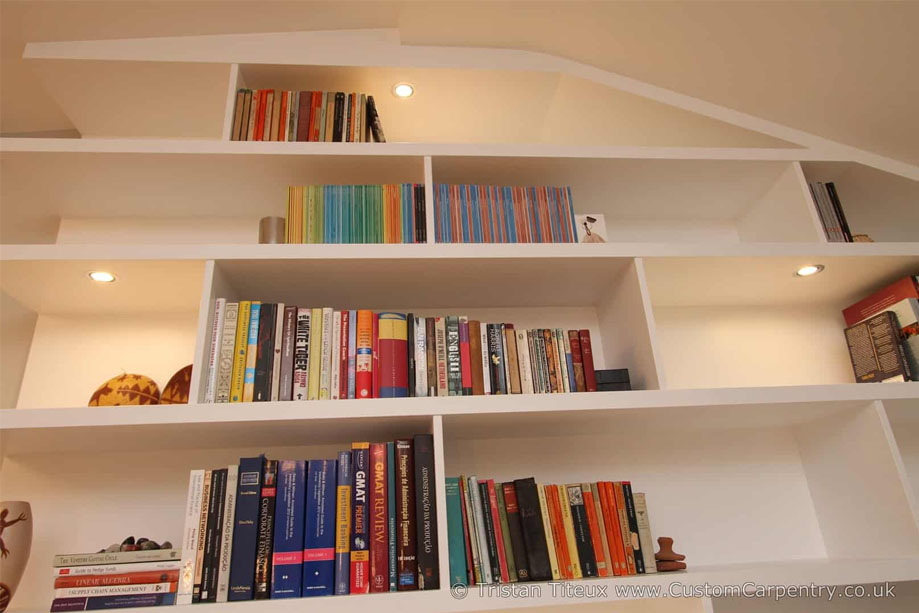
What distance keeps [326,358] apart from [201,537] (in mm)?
459

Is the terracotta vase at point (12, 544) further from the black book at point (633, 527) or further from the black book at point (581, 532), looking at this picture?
the black book at point (633, 527)

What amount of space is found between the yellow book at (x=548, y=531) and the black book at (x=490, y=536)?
0.12 meters

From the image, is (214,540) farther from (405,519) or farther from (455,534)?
(455,534)

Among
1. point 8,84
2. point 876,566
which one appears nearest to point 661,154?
point 876,566

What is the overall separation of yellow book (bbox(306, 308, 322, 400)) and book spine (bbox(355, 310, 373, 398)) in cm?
9

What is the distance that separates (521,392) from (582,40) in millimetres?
1103

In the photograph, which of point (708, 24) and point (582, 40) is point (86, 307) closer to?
point (582, 40)

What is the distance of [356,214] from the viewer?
158 centimetres

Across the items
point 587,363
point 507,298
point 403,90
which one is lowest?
point 587,363

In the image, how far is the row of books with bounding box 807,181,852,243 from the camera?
173 centimetres

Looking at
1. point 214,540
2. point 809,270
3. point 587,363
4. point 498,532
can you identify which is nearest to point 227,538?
point 214,540

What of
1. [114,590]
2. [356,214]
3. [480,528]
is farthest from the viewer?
[356,214]

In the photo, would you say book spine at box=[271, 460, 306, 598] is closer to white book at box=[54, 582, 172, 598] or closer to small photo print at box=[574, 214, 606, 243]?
white book at box=[54, 582, 172, 598]

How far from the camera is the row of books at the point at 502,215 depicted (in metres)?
1.60
